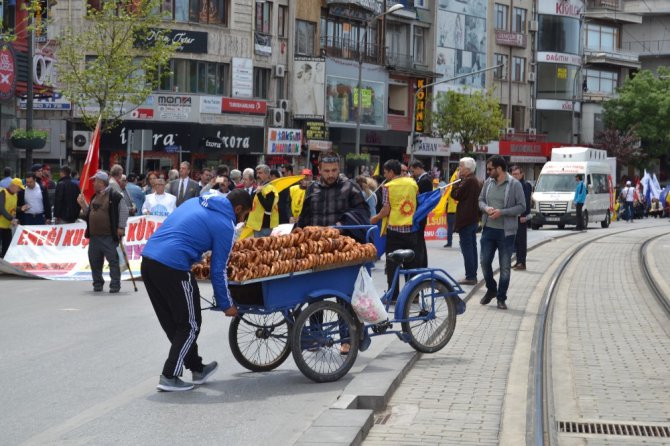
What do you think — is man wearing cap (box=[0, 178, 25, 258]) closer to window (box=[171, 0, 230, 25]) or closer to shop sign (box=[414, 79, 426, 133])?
window (box=[171, 0, 230, 25])

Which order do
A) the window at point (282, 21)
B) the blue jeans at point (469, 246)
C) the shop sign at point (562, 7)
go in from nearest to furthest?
the blue jeans at point (469, 246) < the window at point (282, 21) < the shop sign at point (562, 7)

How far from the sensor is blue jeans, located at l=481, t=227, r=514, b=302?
14289mm

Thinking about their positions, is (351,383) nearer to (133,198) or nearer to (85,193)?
(85,193)

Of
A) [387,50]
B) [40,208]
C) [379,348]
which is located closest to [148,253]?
[379,348]

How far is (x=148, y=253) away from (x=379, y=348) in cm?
320

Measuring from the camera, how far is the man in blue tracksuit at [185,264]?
851 centimetres

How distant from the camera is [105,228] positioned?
651 inches

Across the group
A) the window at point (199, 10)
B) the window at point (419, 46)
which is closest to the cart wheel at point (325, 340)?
the window at point (199, 10)

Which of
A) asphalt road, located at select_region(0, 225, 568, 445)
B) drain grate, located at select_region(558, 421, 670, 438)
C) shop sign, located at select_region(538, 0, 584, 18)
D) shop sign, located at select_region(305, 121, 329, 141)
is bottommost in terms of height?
asphalt road, located at select_region(0, 225, 568, 445)

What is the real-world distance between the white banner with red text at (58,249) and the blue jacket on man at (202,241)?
10.4 metres

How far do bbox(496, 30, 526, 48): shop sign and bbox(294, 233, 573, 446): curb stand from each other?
2442 inches

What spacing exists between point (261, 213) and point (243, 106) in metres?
31.3

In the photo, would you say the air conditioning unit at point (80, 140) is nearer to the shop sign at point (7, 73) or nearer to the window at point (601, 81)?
the shop sign at point (7, 73)

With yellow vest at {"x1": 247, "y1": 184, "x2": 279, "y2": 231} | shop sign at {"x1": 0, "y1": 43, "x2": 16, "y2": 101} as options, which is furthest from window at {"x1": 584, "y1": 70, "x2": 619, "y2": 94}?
yellow vest at {"x1": 247, "y1": 184, "x2": 279, "y2": 231}
